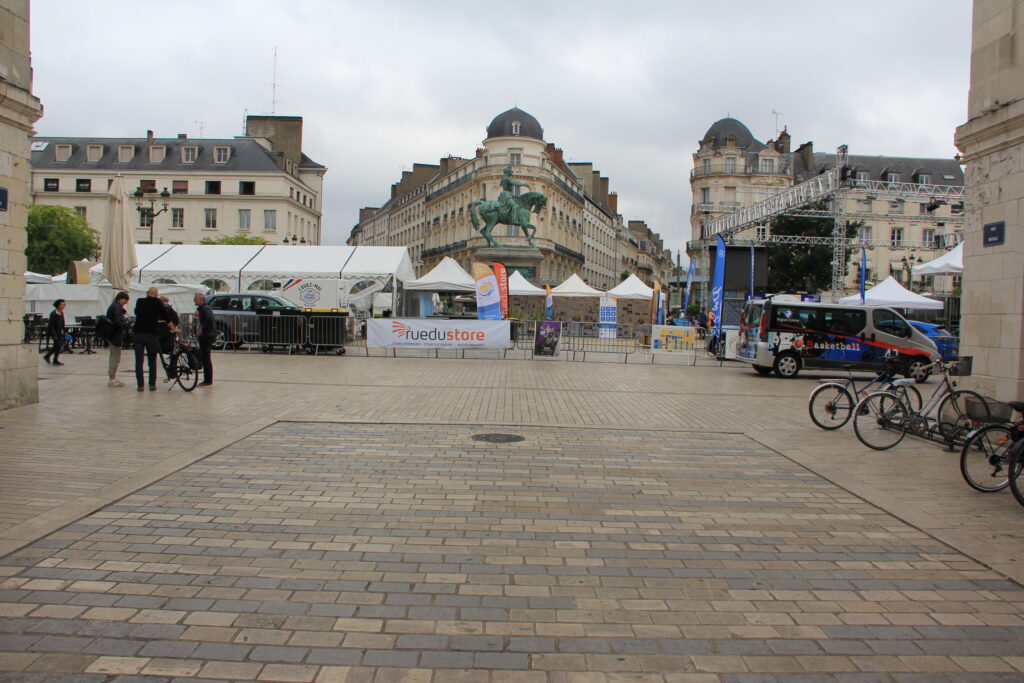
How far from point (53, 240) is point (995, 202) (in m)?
58.2

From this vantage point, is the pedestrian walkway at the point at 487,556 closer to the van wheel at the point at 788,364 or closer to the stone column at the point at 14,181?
the stone column at the point at 14,181

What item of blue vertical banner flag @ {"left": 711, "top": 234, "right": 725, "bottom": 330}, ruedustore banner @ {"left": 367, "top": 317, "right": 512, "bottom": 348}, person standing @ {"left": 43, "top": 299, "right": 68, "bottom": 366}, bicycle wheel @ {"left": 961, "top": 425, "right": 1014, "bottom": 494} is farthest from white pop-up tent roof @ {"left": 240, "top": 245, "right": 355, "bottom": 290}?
bicycle wheel @ {"left": 961, "top": 425, "right": 1014, "bottom": 494}

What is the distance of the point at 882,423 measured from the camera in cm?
833

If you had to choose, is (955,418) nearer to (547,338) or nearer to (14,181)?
(14,181)

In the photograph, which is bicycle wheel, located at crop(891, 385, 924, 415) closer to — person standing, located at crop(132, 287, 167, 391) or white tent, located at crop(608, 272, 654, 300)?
person standing, located at crop(132, 287, 167, 391)

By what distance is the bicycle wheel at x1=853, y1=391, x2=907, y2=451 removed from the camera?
8.28 m

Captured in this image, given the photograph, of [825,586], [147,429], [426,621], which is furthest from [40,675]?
[147,429]

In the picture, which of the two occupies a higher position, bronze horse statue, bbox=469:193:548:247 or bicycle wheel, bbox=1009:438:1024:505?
bronze horse statue, bbox=469:193:548:247

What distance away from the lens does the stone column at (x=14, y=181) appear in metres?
9.11

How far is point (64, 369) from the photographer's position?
1498cm

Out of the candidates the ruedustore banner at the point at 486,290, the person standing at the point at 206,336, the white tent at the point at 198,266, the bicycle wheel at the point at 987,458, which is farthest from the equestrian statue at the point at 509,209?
the bicycle wheel at the point at 987,458

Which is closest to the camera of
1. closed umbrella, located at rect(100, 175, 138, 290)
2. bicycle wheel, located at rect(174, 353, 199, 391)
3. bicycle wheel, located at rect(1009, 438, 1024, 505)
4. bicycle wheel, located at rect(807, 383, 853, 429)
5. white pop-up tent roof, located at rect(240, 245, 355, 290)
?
bicycle wheel, located at rect(1009, 438, 1024, 505)

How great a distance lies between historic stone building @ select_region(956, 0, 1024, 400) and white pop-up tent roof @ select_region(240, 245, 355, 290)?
2211 centimetres

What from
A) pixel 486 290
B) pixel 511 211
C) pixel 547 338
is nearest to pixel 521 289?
pixel 511 211
